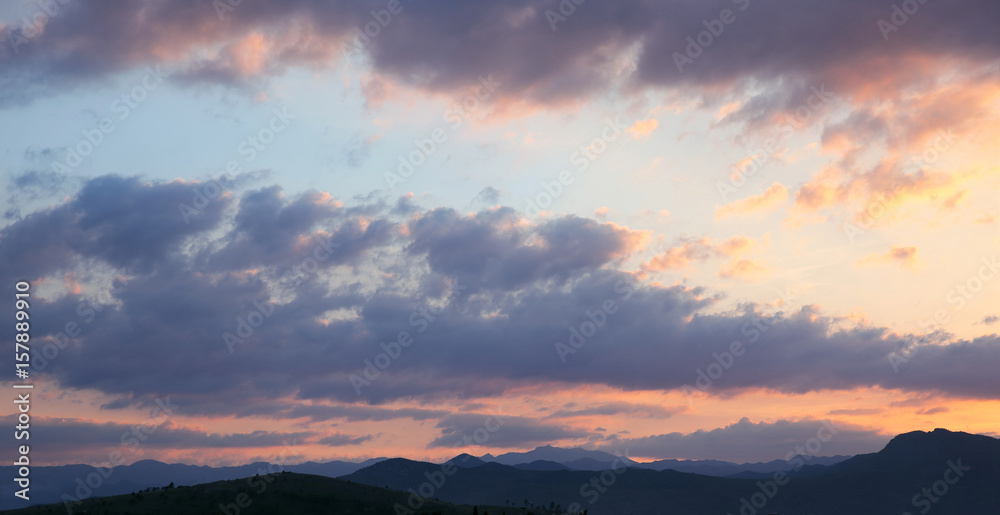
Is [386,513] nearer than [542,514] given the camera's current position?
Yes

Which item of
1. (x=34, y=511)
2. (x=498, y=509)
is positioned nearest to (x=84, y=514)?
(x=34, y=511)

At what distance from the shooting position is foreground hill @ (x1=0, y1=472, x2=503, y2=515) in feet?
390

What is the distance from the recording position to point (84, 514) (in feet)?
363

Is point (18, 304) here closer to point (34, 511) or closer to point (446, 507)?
point (34, 511)

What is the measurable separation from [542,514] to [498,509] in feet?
32.5

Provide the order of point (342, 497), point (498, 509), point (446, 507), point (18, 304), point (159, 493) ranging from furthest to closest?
1. point (498, 509)
2. point (446, 507)
3. point (342, 497)
4. point (159, 493)
5. point (18, 304)

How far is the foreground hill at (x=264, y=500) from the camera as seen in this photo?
119 meters

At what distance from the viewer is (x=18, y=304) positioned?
74188 millimetres

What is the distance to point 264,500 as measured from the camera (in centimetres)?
13088

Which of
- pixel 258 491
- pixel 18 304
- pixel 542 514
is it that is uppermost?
pixel 18 304

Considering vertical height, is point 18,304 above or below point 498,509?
above

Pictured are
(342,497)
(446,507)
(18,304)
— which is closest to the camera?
(18,304)

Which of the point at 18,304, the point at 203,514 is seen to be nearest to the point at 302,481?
the point at 203,514

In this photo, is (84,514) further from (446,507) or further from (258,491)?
(446,507)
